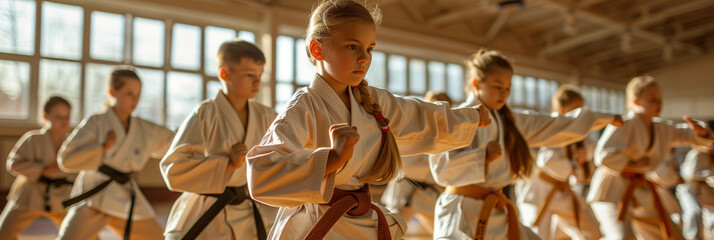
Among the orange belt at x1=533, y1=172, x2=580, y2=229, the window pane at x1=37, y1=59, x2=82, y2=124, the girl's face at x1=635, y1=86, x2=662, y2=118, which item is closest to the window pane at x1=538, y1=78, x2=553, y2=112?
the orange belt at x1=533, y1=172, x2=580, y2=229

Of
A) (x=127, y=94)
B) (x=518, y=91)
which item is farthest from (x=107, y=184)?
(x=518, y=91)

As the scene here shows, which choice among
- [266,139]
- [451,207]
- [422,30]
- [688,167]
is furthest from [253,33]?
[266,139]

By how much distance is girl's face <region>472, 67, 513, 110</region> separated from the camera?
302 centimetres

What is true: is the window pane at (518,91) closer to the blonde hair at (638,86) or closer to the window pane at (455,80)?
the window pane at (455,80)

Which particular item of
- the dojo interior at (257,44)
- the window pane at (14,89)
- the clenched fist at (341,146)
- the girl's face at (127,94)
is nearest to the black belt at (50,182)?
the girl's face at (127,94)

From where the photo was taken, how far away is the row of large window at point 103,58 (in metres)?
8.70

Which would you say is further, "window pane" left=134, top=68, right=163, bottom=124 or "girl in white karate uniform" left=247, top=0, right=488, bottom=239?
"window pane" left=134, top=68, right=163, bottom=124

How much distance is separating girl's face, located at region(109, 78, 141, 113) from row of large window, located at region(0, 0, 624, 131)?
214 inches

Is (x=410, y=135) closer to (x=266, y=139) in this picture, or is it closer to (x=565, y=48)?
(x=266, y=139)

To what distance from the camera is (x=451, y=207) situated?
2918mm

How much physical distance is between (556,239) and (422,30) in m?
8.38

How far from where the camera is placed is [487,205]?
2812mm

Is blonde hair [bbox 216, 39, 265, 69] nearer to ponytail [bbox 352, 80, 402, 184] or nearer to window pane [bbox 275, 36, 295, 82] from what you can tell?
ponytail [bbox 352, 80, 402, 184]

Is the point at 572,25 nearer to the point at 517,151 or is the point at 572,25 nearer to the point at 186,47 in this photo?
the point at 186,47
